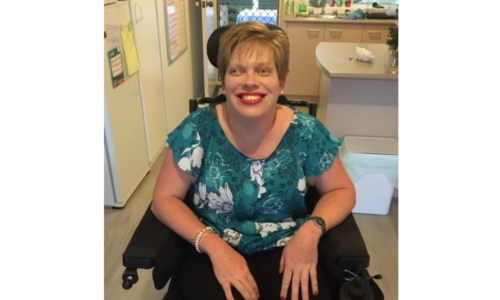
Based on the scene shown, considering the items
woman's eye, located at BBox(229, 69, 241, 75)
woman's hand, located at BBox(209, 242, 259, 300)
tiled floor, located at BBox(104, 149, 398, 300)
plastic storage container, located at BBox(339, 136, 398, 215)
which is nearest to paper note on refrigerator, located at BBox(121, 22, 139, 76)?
tiled floor, located at BBox(104, 149, 398, 300)

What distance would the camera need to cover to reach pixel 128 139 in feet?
7.02

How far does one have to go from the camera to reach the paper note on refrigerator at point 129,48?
198 centimetres

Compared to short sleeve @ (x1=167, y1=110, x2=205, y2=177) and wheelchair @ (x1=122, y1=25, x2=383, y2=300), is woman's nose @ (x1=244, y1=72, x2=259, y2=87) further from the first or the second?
wheelchair @ (x1=122, y1=25, x2=383, y2=300)

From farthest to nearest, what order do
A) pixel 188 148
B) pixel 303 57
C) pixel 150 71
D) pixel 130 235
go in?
pixel 303 57
pixel 150 71
pixel 130 235
pixel 188 148

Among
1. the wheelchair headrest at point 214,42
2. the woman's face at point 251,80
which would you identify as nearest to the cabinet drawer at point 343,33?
the wheelchair headrest at point 214,42

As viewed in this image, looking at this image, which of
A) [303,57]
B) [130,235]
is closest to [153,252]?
[130,235]

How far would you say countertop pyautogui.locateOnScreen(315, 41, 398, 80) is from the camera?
1836 millimetres

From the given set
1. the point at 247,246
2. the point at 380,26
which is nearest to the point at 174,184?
the point at 247,246

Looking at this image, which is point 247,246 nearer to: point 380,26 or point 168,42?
point 168,42

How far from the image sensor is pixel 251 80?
1034 mm

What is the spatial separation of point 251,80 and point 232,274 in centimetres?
53

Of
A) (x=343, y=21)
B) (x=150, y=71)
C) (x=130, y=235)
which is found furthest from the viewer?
(x=343, y=21)

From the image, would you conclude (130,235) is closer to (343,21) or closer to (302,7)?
(343,21)

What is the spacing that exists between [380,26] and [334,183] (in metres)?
2.82
